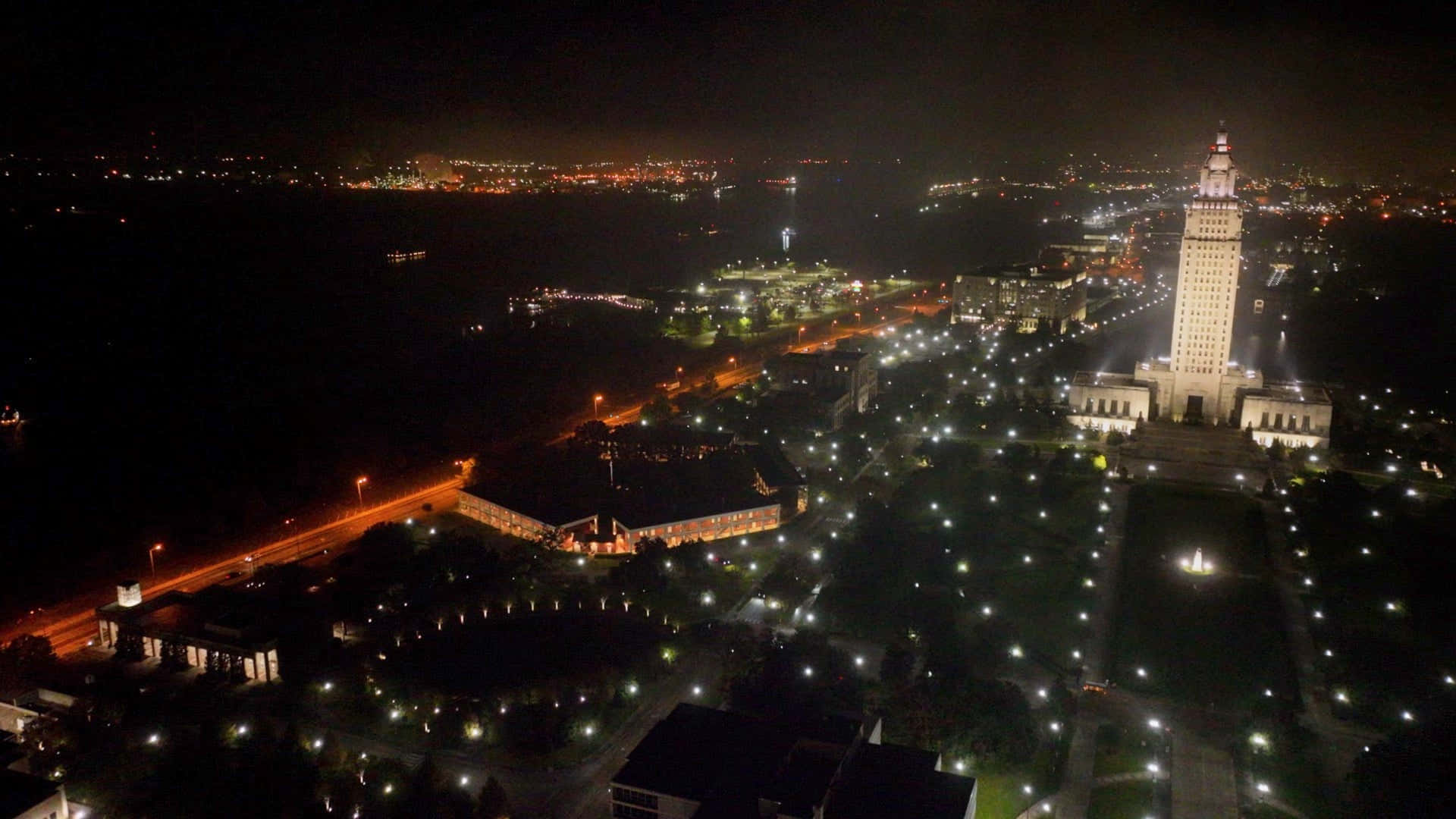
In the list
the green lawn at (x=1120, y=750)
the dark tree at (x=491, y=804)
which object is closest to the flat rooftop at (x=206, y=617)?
the dark tree at (x=491, y=804)

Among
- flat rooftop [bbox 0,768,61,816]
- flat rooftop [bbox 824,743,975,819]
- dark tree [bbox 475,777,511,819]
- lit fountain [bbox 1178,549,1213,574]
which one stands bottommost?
dark tree [bbox 475,777,511,819]

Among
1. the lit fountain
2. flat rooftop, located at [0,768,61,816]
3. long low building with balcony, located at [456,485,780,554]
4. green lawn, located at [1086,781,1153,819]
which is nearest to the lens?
flat rooftop, located at [0,768,61,816]

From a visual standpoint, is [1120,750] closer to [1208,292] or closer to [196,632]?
[196,632]

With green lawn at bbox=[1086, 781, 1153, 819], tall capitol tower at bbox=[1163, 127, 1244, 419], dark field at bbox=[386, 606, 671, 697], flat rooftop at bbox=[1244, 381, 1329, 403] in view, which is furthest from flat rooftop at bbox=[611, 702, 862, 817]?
tall capitol tower at bbox=[1163, 127, 1244, 419]

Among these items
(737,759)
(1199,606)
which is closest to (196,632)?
(737,759)

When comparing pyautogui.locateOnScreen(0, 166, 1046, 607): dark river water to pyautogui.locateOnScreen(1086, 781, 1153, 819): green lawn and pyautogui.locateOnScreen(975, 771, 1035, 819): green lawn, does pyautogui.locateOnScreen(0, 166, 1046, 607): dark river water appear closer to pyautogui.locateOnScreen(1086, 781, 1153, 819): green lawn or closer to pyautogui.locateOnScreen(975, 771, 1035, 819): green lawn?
pyautogui.locateOnScreen(975, 771, 1035, 819): green lawn

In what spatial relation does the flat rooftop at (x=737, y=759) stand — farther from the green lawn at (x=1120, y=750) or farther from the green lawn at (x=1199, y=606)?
the green lawn at (x=1199, y=606)
